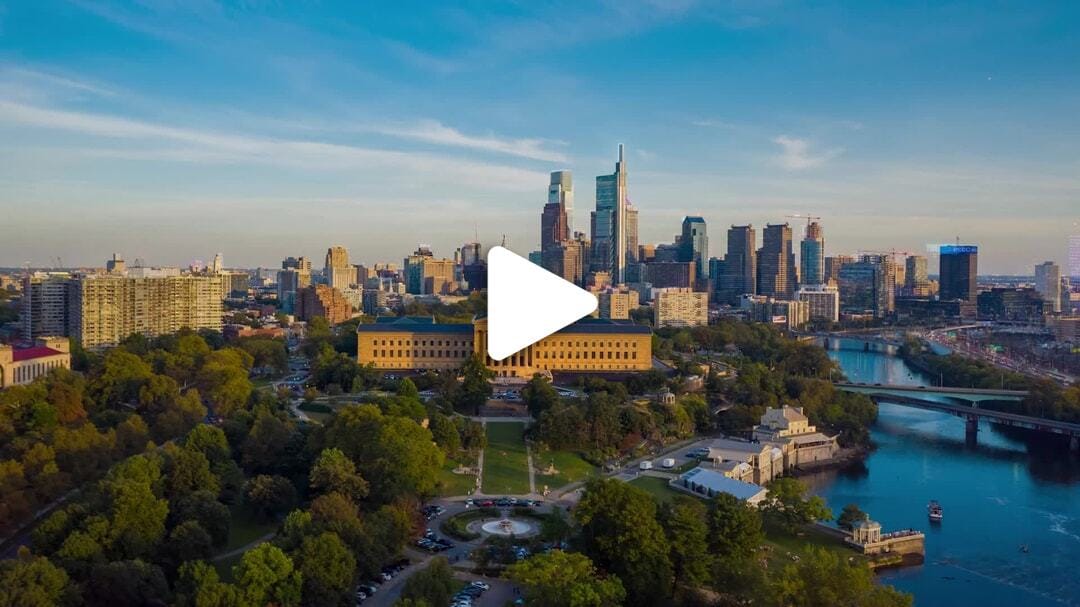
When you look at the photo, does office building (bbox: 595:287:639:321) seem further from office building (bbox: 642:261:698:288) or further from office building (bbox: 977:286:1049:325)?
office building (bbox: 977:286:1049:325)

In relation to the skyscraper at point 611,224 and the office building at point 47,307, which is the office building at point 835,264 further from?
the office building at point 47,307

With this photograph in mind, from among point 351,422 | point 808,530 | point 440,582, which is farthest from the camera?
point 351,422

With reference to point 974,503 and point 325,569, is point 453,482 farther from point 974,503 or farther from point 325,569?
point 974,503

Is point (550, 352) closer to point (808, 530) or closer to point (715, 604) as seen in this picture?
point (808, 530)

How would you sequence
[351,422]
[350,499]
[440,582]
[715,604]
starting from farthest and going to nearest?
[351,422] < [350,499] < [715,604] < [440,582]

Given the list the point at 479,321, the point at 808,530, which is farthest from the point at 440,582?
the point at 479,321

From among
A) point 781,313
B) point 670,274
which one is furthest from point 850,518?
point 670,274

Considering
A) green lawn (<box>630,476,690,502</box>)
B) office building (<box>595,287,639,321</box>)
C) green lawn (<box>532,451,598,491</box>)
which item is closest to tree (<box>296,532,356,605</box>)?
green lawn (<box>532,451,598,491</box>)
